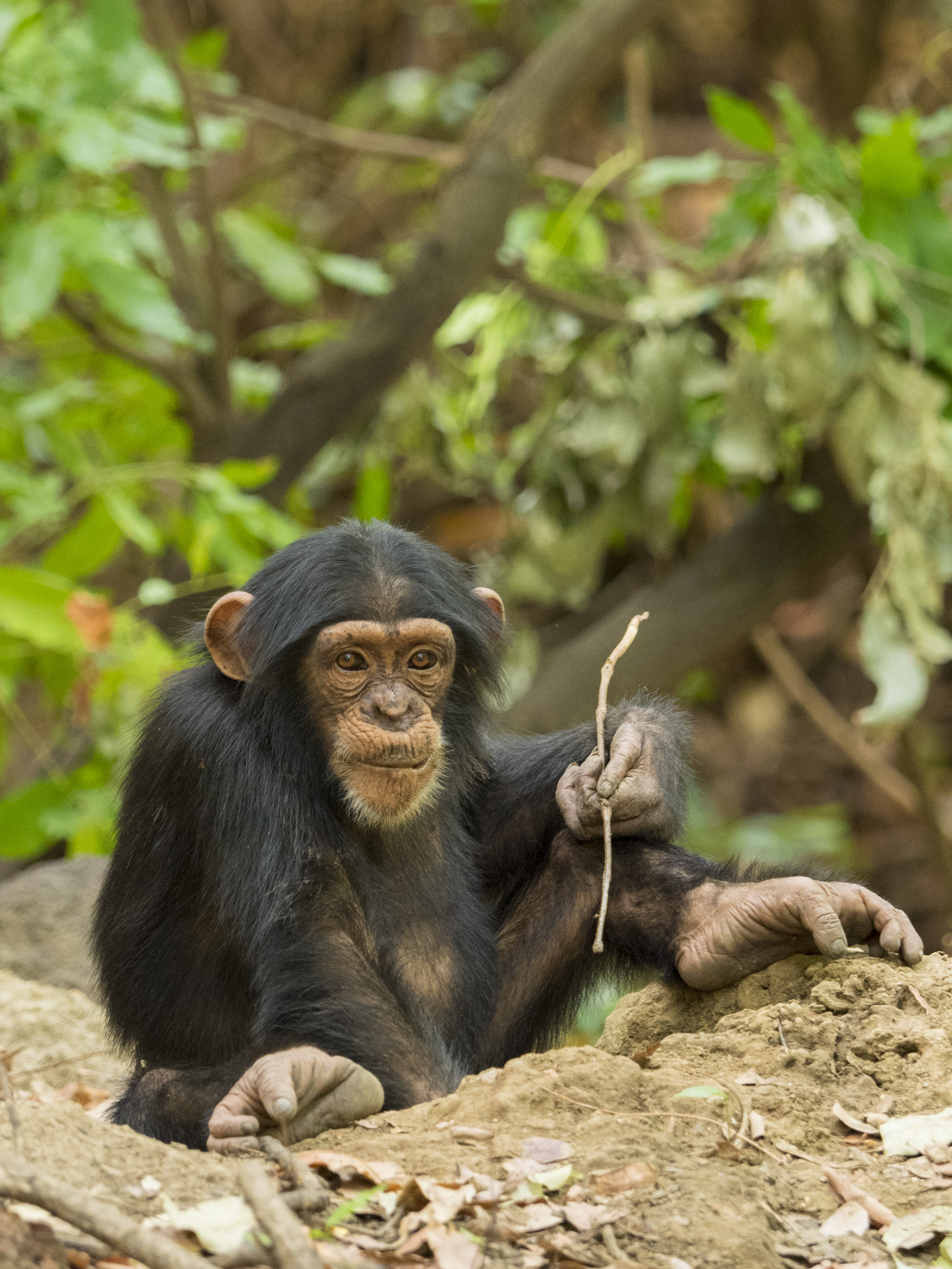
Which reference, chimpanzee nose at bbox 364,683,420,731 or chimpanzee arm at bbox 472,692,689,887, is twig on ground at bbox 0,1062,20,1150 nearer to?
chimpanzee nose at bbox 364,683,420,731

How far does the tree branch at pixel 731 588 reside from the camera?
745 centimetres

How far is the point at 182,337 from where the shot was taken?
219 inches

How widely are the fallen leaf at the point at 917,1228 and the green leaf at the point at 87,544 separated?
445 centimetres

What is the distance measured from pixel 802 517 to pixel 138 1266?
5.82m

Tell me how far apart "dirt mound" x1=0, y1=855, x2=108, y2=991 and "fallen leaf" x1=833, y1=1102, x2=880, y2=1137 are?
3355 mm

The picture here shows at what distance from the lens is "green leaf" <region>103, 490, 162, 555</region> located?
19.4ft

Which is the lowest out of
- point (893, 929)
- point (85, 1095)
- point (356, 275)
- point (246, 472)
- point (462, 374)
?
point (85, 1095)

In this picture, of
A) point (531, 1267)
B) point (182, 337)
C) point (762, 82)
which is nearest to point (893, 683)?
point (182, 337)

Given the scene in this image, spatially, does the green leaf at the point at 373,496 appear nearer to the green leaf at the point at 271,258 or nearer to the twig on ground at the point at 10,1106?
the green leaf at the point at 271,258

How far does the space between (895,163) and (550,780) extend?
3745 mm

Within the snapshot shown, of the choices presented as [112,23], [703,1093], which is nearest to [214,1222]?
[703,1093]

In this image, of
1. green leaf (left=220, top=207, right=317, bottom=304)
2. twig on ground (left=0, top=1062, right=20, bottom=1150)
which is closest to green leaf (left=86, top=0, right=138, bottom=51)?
green leaf (left=220, top=207, right=317, bottom=304)

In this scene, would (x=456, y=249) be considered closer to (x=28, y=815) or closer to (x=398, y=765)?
(x=28, y=815)

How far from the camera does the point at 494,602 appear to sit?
4.39 m
